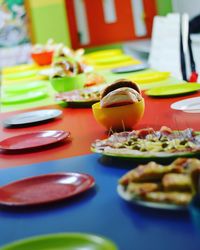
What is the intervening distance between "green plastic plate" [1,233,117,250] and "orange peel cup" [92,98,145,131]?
0.76m

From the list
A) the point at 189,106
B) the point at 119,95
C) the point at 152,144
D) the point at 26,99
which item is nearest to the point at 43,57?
the point at 26,99

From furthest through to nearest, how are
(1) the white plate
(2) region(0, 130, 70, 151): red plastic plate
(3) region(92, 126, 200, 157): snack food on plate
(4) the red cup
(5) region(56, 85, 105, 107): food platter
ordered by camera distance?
1. (4) the red cup
2. (5) region(56, 85, 105, 107): food platter
3. (1) the white plate
4. (2) region(0, 130, 70, 151): red plastic plate
5. (3) region(92, 126, 200, 157): snack food on plate

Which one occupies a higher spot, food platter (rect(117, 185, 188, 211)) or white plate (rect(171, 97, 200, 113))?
food platter (rect(117, 185, 188, 211))

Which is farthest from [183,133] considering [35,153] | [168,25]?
[168,25]

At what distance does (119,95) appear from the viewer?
1560mm

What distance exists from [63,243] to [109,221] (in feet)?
0.43

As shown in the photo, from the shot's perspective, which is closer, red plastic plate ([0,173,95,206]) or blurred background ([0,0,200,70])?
red plastic plate ([0,173,95,206])

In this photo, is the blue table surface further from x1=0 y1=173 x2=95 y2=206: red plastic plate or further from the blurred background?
the blurred background

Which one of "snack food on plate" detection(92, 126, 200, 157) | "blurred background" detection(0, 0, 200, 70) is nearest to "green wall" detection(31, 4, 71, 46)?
"blurred background" detection(0, 0, 200, 70)

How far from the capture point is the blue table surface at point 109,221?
816 millimetres

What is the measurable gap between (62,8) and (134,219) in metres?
4.50

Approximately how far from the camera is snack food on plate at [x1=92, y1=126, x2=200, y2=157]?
1146 millimetres

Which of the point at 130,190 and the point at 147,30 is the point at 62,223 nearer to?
the point at 130,190

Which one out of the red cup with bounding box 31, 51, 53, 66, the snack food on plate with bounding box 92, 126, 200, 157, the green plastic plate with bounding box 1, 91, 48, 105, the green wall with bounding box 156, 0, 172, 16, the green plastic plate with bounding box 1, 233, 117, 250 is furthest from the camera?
the green wall with bounding box 156, 0, 172, 16
